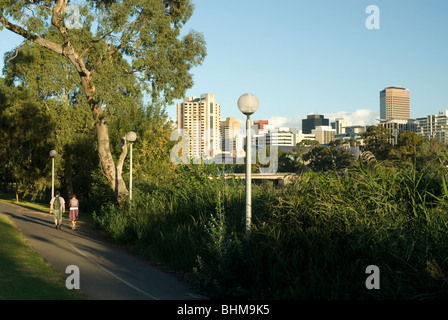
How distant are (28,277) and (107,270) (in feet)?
7.30

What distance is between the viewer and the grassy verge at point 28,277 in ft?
27.0

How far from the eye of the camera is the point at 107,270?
1156cm

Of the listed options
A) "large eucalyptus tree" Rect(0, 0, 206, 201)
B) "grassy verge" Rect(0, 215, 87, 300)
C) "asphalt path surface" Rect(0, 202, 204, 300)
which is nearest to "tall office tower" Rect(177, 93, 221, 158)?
"large eucalyptus tree" Rect(0, 0, 206, 201)

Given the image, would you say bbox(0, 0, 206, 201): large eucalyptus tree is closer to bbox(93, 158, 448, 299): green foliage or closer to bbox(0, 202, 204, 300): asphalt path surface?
bbox(0, 202, 204, 300): asphalt path surface

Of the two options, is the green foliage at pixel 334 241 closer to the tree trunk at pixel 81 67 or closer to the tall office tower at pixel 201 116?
the tree trunk at pixel 81 67

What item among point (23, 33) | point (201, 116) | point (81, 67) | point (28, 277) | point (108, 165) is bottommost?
point (28, 277)

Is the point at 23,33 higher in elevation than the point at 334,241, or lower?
higher

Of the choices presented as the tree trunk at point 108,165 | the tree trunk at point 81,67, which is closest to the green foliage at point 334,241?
the tree trunk at point 108,165

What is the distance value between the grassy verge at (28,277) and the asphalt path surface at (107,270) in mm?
404

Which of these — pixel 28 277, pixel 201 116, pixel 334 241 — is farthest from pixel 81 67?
pixel 201 116

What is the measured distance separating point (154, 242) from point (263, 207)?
4965mm

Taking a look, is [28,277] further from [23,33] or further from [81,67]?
[23,33]

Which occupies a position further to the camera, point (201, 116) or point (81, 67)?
point (201, 116)

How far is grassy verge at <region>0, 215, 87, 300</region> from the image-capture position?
823 centimetres
